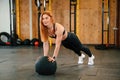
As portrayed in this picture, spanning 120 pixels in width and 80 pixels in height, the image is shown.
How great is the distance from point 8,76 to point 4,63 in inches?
62.5

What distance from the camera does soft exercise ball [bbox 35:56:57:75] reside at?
15.8ft

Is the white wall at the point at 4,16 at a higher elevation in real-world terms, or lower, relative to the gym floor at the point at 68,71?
higher

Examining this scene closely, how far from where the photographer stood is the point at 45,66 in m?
4.83

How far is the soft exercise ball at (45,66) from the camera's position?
15.8 feet

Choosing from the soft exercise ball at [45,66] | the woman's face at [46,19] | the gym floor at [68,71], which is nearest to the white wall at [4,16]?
the gym floor at [68,71]

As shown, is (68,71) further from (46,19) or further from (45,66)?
(46,19)

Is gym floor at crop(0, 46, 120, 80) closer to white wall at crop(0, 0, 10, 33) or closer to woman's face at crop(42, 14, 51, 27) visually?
woman's face at crop(42, 14, 51, 27)

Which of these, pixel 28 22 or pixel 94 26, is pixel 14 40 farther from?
pixel 94 26

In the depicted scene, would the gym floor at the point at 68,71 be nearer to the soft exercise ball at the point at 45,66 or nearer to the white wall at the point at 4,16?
the soft exercise ball at the point at 45,66

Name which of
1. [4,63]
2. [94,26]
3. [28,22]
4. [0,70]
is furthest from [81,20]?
[0,70]

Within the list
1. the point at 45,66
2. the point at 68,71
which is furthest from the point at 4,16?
the point at 45,66

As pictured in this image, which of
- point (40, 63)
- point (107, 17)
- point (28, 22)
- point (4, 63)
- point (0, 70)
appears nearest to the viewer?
point (40, 63)

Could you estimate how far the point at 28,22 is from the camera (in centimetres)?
1114

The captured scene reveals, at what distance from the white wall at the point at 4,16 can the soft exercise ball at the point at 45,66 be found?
6.59m
